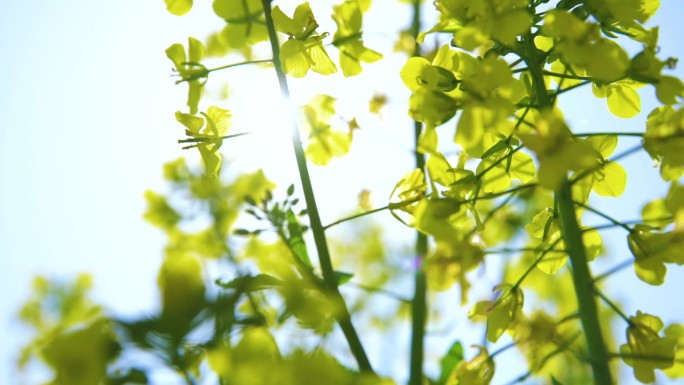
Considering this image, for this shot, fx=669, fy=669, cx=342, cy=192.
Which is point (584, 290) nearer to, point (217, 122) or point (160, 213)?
point (217, 122)

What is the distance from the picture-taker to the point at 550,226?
124cm

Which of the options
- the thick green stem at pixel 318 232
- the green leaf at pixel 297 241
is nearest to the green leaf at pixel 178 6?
→ the thick green stem at pixel 318 232

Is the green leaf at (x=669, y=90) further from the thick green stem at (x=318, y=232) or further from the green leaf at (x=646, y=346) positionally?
the thick green stem at (x=318, y=232)

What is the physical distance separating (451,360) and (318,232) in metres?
0.45

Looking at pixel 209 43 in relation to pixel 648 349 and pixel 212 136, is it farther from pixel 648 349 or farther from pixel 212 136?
pixel 648 349

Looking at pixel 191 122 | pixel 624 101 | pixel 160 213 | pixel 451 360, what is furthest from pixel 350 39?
pixel 160 213

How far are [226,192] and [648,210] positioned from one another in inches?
51.3

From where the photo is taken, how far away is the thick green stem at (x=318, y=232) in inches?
37.9

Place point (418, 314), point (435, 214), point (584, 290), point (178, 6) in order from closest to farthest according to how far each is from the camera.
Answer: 1. point (584, 290)
2. point (435, 214)
3. point (178, 6)
4. point (418, 314)

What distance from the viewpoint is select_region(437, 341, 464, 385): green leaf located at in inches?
50.4

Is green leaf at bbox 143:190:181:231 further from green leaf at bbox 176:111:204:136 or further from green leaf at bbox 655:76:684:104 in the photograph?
green leaf at bbox 655:76:684:104

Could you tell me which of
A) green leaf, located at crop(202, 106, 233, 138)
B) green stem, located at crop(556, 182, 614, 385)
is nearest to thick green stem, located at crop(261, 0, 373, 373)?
green leaf, located at crop(202, 106, 233, 138)

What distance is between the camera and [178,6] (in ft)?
4.03

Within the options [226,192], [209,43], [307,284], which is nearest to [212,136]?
[209,43]
